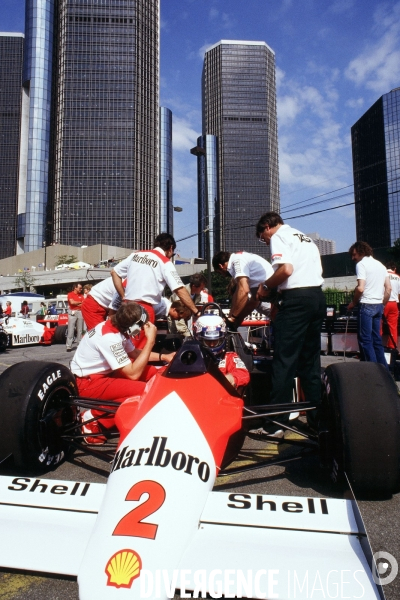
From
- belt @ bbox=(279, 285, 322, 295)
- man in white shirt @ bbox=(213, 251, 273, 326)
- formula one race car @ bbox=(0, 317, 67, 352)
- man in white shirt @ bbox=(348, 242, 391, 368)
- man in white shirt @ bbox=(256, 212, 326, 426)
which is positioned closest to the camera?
man in white shirt @ bbox=(256, 212, 326, 426)

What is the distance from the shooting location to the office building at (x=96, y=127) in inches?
3589

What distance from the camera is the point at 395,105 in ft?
242

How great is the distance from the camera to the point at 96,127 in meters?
94.2

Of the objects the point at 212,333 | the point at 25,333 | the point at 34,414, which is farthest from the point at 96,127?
the point at 34,414

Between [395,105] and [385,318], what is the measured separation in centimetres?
8078

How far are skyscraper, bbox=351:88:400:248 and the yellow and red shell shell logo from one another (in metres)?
59.9

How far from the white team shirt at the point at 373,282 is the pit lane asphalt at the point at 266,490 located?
8.66ft

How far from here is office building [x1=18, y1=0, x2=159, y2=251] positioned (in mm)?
91163

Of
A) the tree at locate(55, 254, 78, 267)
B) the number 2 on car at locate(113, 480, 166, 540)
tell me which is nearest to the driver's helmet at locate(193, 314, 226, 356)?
the number 2 on car at locate(113, 480, 166, 540)

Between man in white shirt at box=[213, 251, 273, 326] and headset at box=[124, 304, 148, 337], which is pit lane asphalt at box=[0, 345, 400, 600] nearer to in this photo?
headset at box=[124, 304, 148, 337]

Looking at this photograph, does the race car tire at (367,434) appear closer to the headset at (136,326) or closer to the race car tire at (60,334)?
the headset at (136,326)

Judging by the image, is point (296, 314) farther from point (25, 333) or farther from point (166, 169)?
point (166, 169)

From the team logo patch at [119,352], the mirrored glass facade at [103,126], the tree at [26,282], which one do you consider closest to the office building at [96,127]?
the mirrored glass facade at [103,126]

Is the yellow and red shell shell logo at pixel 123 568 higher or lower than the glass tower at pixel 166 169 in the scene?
lower
